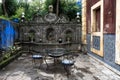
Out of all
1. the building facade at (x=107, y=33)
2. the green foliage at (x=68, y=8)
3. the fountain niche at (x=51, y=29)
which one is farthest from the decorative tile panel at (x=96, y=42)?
the green foliage at (x=68, y=8)

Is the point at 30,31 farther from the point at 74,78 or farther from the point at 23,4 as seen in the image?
the point at 23,4

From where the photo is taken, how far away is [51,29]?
14.6 meters

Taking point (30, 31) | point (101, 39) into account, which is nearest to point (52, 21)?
point (30, 31)

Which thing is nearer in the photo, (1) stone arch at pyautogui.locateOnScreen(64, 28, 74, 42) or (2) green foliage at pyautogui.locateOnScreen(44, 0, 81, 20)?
(1) stone arch at pyautogui.locateOnScreen(64, 28, 74, 42)

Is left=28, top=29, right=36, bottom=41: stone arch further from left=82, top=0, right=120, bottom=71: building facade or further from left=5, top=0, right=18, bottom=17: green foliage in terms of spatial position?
left=5, top=0, right=18, bottom=17: green foliage

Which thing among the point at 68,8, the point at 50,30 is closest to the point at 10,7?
the point at 68,8

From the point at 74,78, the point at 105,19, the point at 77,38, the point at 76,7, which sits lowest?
the point at 74,78

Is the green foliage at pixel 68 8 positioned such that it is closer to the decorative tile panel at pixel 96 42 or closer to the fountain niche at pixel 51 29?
the fountain niche at pixel 51 29

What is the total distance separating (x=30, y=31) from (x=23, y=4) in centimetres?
1183

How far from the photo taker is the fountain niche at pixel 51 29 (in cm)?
1434

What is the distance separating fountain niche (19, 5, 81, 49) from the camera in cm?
1434

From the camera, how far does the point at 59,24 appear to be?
47.4ft

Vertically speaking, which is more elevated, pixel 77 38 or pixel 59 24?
pixel 59 24

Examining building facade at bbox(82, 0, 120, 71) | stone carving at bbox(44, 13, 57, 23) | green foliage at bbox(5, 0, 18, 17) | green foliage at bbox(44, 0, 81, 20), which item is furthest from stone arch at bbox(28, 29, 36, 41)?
green foliage at bbox(5, 0, 18, 17)
